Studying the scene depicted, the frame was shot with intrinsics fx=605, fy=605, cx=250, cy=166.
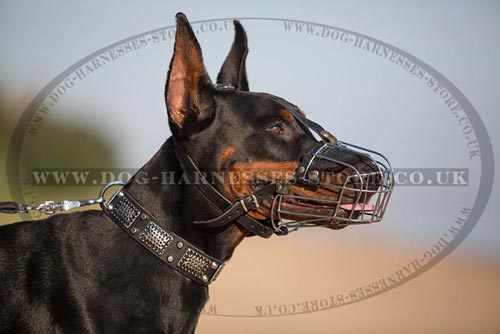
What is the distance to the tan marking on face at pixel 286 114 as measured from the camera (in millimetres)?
3156

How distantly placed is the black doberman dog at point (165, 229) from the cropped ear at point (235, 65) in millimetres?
498

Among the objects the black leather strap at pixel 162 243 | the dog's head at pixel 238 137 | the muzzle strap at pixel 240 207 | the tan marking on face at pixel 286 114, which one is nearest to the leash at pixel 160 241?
the black leather strap at pixel 162 243

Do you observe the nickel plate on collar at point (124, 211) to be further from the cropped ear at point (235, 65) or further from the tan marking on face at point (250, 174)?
the cropped ear at point (235, 65)

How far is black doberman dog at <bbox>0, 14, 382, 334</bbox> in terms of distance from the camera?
2805mm

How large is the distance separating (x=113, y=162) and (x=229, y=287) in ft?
14.0

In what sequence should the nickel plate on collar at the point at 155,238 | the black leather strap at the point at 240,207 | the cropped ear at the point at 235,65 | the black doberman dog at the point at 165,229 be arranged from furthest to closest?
the cropped ear at the point at 235,65, the black leather strap at the point at 240,207, the nickel plate on collar at the point at 155,238, the black doberman dog at the point at 165,229

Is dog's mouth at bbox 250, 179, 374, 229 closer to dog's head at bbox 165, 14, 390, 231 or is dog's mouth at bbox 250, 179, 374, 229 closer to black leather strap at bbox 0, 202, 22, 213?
dog's head at bbox 165, 14, 390, 231

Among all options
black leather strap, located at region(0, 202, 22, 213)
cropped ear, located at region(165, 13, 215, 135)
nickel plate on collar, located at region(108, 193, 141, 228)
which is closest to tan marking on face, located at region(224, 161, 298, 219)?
cropped ear, located at region(165, 13, 215, 135)

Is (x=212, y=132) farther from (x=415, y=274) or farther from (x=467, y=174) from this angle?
(x=415, y=274)

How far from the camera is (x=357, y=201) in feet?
9.75

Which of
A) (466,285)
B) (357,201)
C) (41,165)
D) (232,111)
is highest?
(232,111)

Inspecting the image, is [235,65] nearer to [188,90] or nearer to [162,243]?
[188,90]

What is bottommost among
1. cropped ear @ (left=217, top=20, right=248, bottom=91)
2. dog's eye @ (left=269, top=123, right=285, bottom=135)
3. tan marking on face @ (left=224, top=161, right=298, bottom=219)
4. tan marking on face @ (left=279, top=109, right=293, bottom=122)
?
tan marking on face @ (left=224, top=161, right=298, bottom=219)

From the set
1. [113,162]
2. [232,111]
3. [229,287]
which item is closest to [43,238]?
[232,111]
